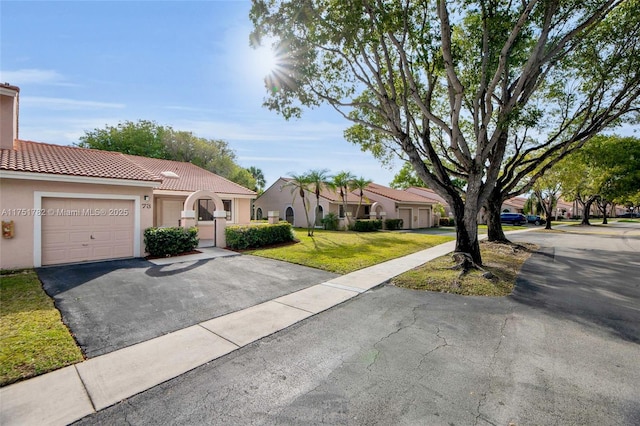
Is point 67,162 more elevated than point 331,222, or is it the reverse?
point 67,162

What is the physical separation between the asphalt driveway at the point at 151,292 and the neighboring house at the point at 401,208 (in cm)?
1926

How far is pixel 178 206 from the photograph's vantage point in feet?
57.4

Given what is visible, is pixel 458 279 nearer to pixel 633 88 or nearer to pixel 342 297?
pixel 342 297

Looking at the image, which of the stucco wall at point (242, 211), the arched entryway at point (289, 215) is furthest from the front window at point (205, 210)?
the arched entryway at point (289, 215)

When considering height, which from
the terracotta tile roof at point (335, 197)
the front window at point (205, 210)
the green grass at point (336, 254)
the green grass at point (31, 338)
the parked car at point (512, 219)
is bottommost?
the green grass at point (31, 338)

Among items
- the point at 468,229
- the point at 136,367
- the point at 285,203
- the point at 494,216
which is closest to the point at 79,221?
the point at 136,367

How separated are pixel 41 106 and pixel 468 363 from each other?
20863mm

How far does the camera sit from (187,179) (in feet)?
62.7

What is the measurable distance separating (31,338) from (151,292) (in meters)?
2.67

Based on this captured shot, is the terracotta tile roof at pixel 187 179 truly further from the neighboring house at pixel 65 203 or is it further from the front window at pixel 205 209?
the neighboring house at pixel 65 203

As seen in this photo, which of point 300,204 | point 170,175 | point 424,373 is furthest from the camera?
point 300,204

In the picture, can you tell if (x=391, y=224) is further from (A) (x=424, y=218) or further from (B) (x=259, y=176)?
(B) (x=259, y=176)

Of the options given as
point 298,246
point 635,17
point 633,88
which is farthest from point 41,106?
point 633,88

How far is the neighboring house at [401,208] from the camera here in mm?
28781
